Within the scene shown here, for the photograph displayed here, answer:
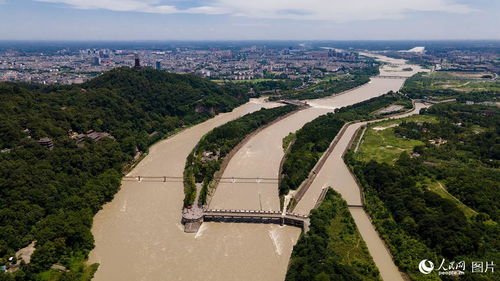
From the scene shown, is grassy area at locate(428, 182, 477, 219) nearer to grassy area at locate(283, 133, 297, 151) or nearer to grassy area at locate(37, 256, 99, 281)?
grassy area at locate(283, 133, 297, 151)

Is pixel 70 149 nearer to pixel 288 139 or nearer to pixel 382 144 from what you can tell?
pixel 288 139

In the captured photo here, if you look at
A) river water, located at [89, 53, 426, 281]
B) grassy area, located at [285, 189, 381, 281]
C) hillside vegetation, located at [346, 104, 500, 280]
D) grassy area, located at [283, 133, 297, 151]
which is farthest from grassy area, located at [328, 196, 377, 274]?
grassy area, located at [283, 133, 297, 151]

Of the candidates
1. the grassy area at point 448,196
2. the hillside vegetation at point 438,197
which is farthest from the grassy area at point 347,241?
the grassy area at point 448,196

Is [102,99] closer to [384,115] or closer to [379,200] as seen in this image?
[379,200]

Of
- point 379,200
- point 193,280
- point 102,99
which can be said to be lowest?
point 193,280

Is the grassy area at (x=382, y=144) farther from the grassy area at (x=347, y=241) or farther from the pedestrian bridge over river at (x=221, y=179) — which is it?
→ the grassy area at (x=347, y=241)

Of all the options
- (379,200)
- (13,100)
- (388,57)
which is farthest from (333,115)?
(388,57)

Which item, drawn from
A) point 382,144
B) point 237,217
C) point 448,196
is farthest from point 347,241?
point 382,144
